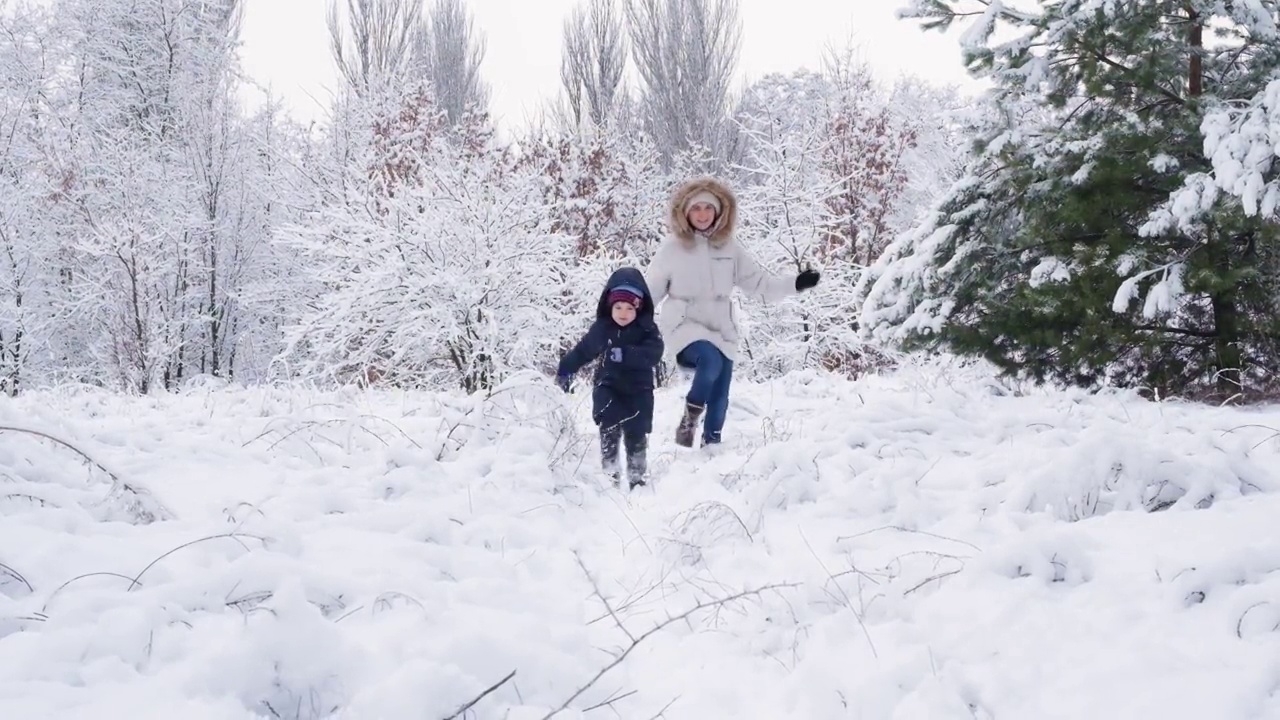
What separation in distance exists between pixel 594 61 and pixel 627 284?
20739 mm

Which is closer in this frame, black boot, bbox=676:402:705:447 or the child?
the child

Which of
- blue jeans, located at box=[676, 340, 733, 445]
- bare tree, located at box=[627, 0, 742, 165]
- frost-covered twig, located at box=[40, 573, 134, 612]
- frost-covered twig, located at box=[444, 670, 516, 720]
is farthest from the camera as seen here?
bare tree, located at box=[627, 0, 742, 165]

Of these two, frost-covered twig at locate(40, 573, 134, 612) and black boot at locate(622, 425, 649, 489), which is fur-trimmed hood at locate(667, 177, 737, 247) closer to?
black boot at locate(622, 425, 649, 489)

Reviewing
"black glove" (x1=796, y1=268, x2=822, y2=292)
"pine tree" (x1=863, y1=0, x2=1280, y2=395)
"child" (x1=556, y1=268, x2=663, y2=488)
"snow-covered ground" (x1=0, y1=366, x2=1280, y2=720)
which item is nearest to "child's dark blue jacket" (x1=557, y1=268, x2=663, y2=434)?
"child" (x1=556, y1=268, x2=663, y2=488)

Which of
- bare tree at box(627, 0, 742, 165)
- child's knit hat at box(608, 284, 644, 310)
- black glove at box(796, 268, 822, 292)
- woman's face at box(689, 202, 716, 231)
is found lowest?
child's knit hat at box(608, 284, 644, 310)

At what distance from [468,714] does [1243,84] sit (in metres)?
6.23

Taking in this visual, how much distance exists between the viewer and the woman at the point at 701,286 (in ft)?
17.0

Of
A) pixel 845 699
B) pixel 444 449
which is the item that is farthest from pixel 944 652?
pixel 444 449

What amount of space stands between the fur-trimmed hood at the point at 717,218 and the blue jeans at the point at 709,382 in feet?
2.15

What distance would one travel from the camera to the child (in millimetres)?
4457

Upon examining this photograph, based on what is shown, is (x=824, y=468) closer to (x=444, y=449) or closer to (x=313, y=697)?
(x=444, y=449)

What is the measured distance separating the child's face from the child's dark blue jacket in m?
0.06

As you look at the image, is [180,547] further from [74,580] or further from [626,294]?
[626,294]

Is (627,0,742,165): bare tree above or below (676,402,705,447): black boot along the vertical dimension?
above
